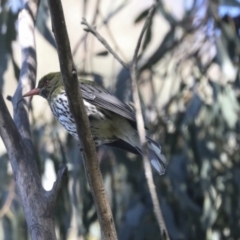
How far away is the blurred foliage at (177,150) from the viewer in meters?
3.11

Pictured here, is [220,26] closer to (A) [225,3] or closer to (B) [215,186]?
(A) [225,3]

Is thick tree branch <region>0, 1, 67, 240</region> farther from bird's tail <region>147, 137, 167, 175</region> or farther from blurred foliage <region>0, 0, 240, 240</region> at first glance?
blurred foliage <region>0, 0, 240, 240</region>

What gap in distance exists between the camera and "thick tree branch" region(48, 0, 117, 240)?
4.70 ft

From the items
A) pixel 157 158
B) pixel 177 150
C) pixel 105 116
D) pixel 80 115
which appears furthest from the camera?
pixel 177 150

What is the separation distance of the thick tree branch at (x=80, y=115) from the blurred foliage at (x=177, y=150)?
54.7 inches

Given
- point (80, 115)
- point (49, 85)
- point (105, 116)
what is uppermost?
point (49, 85)

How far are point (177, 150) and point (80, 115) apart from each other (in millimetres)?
1815

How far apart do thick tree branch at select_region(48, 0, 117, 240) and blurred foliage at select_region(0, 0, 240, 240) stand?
1389 mm

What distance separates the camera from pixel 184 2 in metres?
3.48

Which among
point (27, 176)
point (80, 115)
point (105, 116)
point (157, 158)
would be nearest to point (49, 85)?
point (105, 116)

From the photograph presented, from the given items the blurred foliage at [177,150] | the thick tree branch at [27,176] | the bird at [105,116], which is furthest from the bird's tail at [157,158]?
the blurred foliage at [177,150]

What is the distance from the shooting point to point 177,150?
333 cm

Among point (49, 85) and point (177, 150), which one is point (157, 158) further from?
point (177, 150)

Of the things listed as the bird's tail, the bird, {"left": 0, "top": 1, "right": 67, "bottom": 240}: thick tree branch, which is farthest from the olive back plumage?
{"left": 0, "top": 1, "right": 67, "bottom": 240}: thick tree branch
